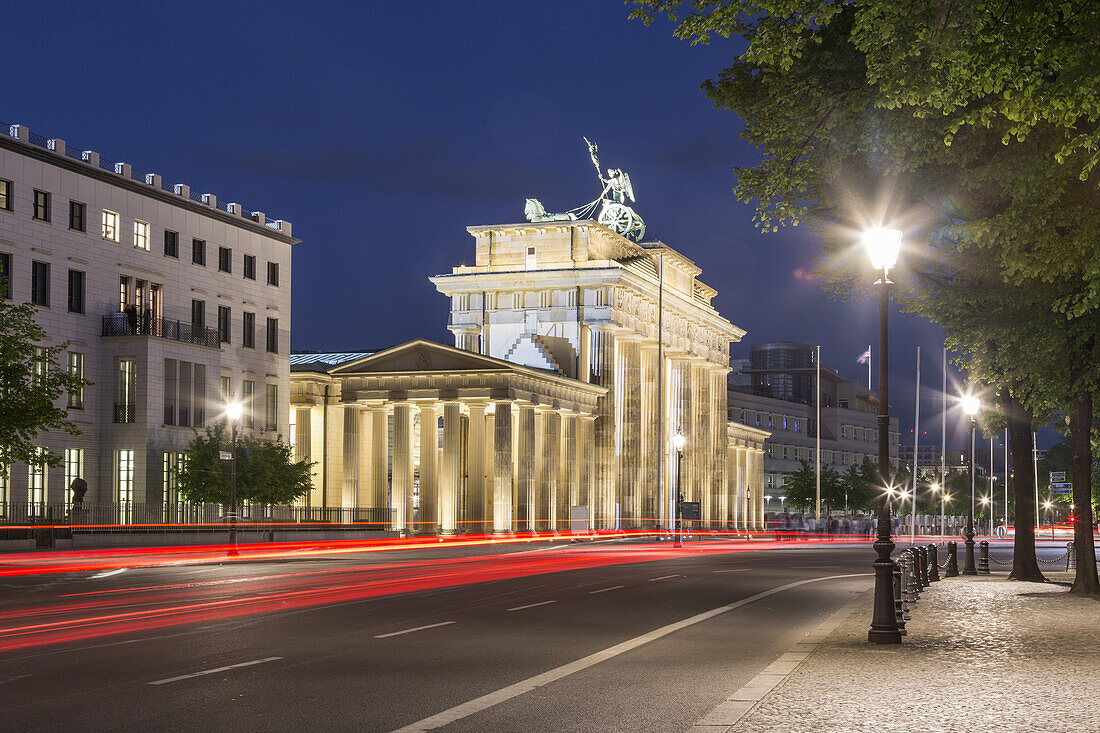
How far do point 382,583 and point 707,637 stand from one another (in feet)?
44.4

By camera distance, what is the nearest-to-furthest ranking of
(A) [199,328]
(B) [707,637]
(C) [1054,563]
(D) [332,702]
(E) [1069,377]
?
1. (D) [332,702]
2. (B) [707,637]
3. (E) [1069,377]
4. (C) [1054,563]
5. (A) [199,328]

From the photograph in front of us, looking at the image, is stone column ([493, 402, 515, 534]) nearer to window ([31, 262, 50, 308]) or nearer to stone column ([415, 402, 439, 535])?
stone column ([415, 402, 439, 535])

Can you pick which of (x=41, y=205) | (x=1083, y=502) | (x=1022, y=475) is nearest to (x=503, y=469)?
(x=41, y=205)

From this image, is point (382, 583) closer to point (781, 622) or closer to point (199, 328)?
point (781, 622)

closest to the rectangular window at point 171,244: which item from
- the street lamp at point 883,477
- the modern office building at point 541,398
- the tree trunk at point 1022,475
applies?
the modern office building at point 541,398

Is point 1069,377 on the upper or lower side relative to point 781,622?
upper

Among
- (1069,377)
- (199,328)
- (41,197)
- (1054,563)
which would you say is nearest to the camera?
(1069,377)

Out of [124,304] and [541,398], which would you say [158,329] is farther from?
[541,398]

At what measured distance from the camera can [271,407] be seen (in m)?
69.1

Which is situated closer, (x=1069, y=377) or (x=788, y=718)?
(x=788, y=718)

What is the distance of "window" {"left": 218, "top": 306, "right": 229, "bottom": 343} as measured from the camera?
6500cm

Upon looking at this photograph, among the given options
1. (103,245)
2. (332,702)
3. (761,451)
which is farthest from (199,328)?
(761,451)

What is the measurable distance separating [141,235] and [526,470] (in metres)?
26.2

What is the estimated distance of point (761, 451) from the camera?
432 ft
